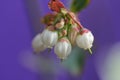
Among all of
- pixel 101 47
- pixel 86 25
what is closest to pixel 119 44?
pixel 101 47

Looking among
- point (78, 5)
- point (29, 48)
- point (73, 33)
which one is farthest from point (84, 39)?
point (29, 48)

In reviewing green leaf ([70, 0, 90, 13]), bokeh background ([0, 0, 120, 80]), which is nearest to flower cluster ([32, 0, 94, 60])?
green leaf ([70, 0, 90, 13])

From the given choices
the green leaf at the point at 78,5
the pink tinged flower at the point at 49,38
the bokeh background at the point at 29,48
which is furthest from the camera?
the bokeh background at the point at 29,48

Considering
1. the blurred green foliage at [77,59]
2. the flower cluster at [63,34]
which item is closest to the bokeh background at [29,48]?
the blurred green foliage at [77,59]

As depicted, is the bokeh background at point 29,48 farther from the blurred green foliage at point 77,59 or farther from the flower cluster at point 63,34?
the flower cluster at point 63,34

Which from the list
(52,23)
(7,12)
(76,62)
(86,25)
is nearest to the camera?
(52,23)

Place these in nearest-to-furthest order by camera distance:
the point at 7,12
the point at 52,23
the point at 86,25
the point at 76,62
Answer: the point at 52,23, the point at 76,62, the point at 86,25, the point at 7,12

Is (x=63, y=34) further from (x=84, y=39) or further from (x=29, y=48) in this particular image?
(x=29, y=48)

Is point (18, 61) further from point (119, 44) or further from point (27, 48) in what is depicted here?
point (119, 44)
